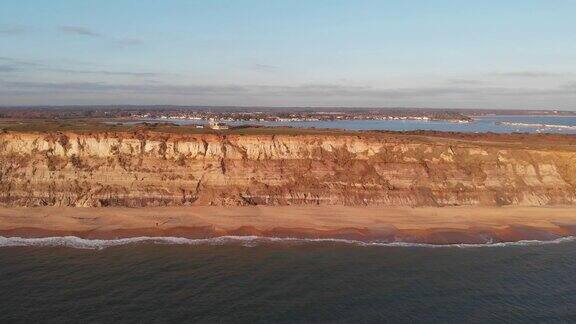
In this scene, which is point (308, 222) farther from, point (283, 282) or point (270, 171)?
point (283, 282)

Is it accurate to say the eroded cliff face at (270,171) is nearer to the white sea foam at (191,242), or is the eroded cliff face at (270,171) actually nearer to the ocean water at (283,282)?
the white sea foam at (191,242)

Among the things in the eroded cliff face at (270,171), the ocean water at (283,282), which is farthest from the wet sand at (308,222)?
the ocean water at (283,282)

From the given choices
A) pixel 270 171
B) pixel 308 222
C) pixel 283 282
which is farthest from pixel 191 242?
pixel 270 171

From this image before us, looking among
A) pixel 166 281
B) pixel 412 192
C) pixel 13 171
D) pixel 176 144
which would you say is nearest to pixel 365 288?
pixel 166 281

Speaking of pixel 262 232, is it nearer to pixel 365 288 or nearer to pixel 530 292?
pixel 365 288

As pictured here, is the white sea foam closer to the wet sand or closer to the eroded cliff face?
the wet sand
